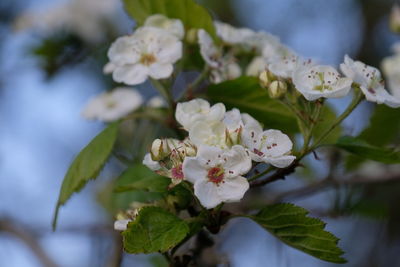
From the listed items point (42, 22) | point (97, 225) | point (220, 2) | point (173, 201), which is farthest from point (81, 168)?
point (220, 2)

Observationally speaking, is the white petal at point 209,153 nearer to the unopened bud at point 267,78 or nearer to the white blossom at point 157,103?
the unopened bud at point 267,78

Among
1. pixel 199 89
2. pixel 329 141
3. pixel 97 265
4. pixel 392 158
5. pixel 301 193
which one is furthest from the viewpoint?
pixel 97 265

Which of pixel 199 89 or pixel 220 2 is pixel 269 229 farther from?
pixel 220 2

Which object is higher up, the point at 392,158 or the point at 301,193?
the point at 392,158

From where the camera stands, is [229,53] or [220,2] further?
[220,2]

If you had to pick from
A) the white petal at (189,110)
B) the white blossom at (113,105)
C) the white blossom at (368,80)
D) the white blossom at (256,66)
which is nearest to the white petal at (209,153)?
the white petal at (189,110)

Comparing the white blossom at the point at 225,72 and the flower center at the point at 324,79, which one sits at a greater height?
the flower center at the point at 324,79

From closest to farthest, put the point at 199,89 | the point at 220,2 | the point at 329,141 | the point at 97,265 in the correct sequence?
the point at 329,141 → the point at 199,89 → the point at 97,265 → the point at 220,2

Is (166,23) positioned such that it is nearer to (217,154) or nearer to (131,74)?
(131,74)

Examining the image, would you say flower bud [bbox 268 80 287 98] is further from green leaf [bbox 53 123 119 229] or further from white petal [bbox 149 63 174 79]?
green leaf [bbox 53 123 119 229]
